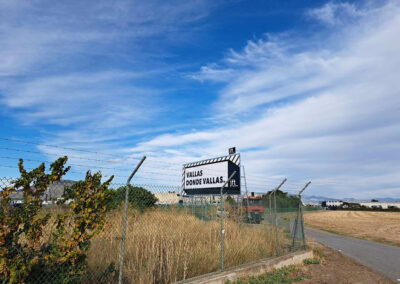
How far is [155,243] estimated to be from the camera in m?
6.36

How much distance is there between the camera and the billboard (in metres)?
14.8

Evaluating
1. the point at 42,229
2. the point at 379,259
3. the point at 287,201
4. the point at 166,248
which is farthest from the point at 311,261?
the point at 42,229

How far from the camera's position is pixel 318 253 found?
34.7 ft

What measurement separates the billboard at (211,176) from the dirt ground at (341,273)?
233 inches

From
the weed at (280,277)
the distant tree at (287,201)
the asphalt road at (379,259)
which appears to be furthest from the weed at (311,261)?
the distant tree at (287,201)

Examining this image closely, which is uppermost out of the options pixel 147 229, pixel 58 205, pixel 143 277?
pixel 58 205

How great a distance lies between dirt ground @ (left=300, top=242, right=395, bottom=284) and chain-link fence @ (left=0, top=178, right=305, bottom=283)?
3.67 ft

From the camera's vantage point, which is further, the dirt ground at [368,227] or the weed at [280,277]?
the dirt ground at [368,227]

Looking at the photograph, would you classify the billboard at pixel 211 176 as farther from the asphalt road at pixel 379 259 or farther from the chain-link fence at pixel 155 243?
the asphalt road at pixel 379 259

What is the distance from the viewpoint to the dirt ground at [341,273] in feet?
24.0

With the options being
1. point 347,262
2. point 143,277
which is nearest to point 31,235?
point 143,277

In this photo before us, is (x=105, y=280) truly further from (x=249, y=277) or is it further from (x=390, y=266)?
(x=390, y=266)

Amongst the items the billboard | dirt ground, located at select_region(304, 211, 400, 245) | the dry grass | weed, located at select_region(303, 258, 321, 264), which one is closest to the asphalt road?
weed, located at select_region(303, 258, 321, 264)

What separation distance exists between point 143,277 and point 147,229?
148cm
